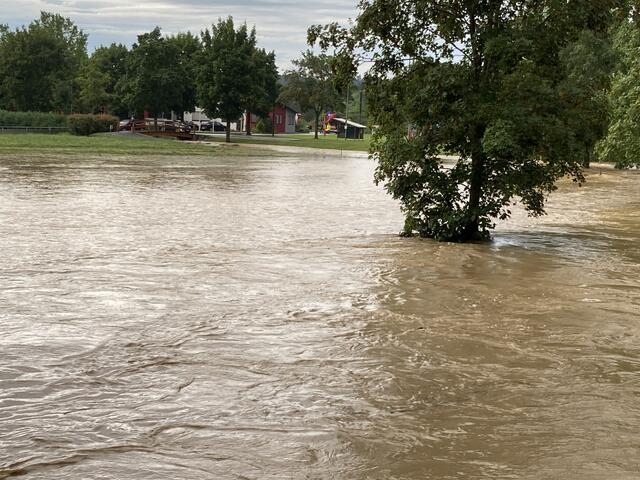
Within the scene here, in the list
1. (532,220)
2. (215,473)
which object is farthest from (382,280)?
(532,220)

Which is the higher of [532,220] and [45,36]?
[45,36]

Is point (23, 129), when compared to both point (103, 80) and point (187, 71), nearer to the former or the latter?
point (103, 80)

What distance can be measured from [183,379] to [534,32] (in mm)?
11510

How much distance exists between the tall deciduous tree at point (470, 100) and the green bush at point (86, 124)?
204 ft

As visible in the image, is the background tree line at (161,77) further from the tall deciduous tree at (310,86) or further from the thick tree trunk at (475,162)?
the thick tree trunk at (475,162)

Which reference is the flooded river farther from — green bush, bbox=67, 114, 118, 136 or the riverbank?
green bush, bbox=67, 114, 118, 136

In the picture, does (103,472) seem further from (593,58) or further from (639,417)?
(593,58)

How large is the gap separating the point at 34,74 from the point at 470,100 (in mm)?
86247

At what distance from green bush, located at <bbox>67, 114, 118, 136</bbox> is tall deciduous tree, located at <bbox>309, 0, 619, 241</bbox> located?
204 feet

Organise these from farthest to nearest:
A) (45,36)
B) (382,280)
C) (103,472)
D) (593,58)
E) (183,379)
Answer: (45,36) < (593,58) < (382,280) < (183,379) < (103,472)

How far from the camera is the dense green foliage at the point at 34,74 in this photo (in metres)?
91.8

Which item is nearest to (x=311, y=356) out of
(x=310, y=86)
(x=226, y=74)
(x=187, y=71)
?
(x=226, y=74)

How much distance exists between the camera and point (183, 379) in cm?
725

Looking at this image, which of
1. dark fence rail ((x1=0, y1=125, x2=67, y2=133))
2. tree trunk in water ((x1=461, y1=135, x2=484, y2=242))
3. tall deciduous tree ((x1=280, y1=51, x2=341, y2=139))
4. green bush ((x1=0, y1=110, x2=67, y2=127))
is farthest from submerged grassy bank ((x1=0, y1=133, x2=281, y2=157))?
tall deciduous tree ((x1=280, y1=51, x2=341, y2=139))
